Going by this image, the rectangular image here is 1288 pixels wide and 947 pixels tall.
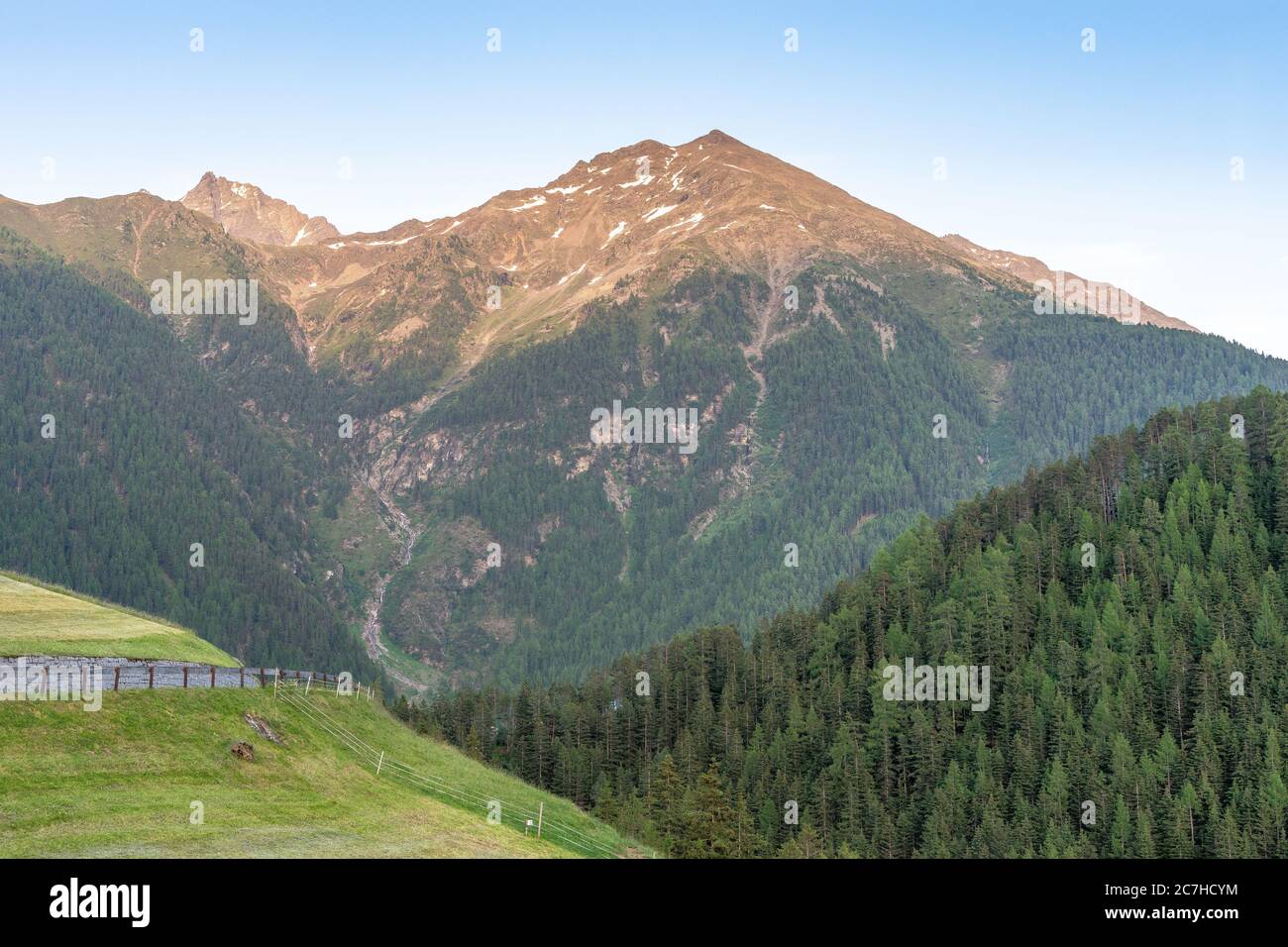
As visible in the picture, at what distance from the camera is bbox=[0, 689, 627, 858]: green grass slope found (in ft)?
174

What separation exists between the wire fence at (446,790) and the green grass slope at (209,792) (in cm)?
41

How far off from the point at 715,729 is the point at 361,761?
113 metres

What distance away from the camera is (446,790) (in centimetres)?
8562

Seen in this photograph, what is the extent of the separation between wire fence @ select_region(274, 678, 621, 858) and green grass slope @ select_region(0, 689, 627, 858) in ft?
1.35

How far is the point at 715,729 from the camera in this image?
18975 cm

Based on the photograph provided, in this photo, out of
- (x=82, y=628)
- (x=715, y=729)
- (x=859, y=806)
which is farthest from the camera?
(x=715, y=729)

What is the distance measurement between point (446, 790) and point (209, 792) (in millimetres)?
25226

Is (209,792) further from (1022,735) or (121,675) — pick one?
(1022,735)

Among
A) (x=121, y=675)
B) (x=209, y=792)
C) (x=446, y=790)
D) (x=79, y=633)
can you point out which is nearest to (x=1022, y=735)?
(x=446, y=790)

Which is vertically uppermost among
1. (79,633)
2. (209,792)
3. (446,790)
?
(79,633)
